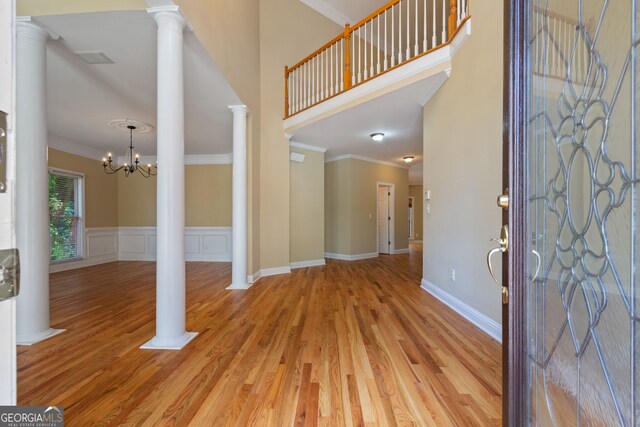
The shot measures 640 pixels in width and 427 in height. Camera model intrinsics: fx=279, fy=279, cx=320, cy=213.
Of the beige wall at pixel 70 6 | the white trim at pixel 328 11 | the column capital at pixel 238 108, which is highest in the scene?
the white trim at pixel 328 11

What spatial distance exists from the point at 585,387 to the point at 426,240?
3203 millimetres

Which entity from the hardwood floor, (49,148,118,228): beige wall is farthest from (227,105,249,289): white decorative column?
(49,148,118,228): beige wall

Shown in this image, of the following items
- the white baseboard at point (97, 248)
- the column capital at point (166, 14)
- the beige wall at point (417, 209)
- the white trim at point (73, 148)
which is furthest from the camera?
the beige wall at point (417, 209)

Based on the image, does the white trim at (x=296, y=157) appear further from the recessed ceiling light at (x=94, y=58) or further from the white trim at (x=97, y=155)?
the recessed ceiling light at (x=94, y=58)

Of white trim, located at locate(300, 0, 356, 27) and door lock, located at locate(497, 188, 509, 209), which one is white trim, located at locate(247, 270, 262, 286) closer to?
door lock, located at locate(497, 188, 509, 209)

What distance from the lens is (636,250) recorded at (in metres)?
0.56

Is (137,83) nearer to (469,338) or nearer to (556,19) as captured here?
(556,19)

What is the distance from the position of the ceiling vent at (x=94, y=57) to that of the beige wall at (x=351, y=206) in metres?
4.91

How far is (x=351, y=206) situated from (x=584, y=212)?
6.09 metres

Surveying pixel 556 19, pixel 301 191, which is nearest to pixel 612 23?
pixel 556 19

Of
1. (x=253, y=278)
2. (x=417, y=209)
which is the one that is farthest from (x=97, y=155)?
(x=417, y=209)

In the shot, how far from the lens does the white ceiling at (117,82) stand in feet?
7.65

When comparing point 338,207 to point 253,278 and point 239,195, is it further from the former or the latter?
point 239,195

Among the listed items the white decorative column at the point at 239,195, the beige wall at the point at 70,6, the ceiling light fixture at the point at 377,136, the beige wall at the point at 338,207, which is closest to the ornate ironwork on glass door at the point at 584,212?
the beige wall at the point at 70,6
